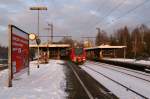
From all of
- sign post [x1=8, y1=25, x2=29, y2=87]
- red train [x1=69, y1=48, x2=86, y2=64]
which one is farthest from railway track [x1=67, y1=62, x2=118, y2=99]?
red train [x1=69, y1=48, x2=86, y2=64]

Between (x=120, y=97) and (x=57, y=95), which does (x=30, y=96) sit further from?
(x=120, y=97)

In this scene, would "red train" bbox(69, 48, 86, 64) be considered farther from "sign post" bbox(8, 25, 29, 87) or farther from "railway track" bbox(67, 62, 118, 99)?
Result: "railway track" bbox(67, 62, 118, 99)

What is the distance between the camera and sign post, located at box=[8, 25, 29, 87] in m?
17.8

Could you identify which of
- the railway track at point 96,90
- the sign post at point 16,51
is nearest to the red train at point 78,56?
the sign post at point 16,51

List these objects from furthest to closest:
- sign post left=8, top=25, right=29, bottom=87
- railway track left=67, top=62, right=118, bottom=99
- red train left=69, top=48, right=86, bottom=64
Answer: red train left=69, top=48, right=86, bottom=64
sign post left=8, top=25, right=29, bottom=87
railway track left=67, top=62, right=118, bottom=99

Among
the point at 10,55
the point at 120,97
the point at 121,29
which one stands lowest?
the point at 120,97

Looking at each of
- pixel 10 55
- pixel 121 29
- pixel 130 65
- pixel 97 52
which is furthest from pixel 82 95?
pixel 121 29

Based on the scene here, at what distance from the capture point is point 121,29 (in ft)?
587

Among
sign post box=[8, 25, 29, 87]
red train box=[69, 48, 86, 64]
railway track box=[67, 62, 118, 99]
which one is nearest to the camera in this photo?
railway track box=[67, 62, 118, 99]

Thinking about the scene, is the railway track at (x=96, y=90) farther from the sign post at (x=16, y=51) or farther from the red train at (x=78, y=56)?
the red train at (x=78, y=56)

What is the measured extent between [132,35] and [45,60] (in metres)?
111

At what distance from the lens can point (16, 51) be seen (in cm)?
1953

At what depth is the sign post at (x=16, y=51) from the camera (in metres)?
17.8

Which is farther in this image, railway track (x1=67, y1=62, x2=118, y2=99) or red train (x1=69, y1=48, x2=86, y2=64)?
red train (x1=69, y1=48, x2=86, y2=64)
